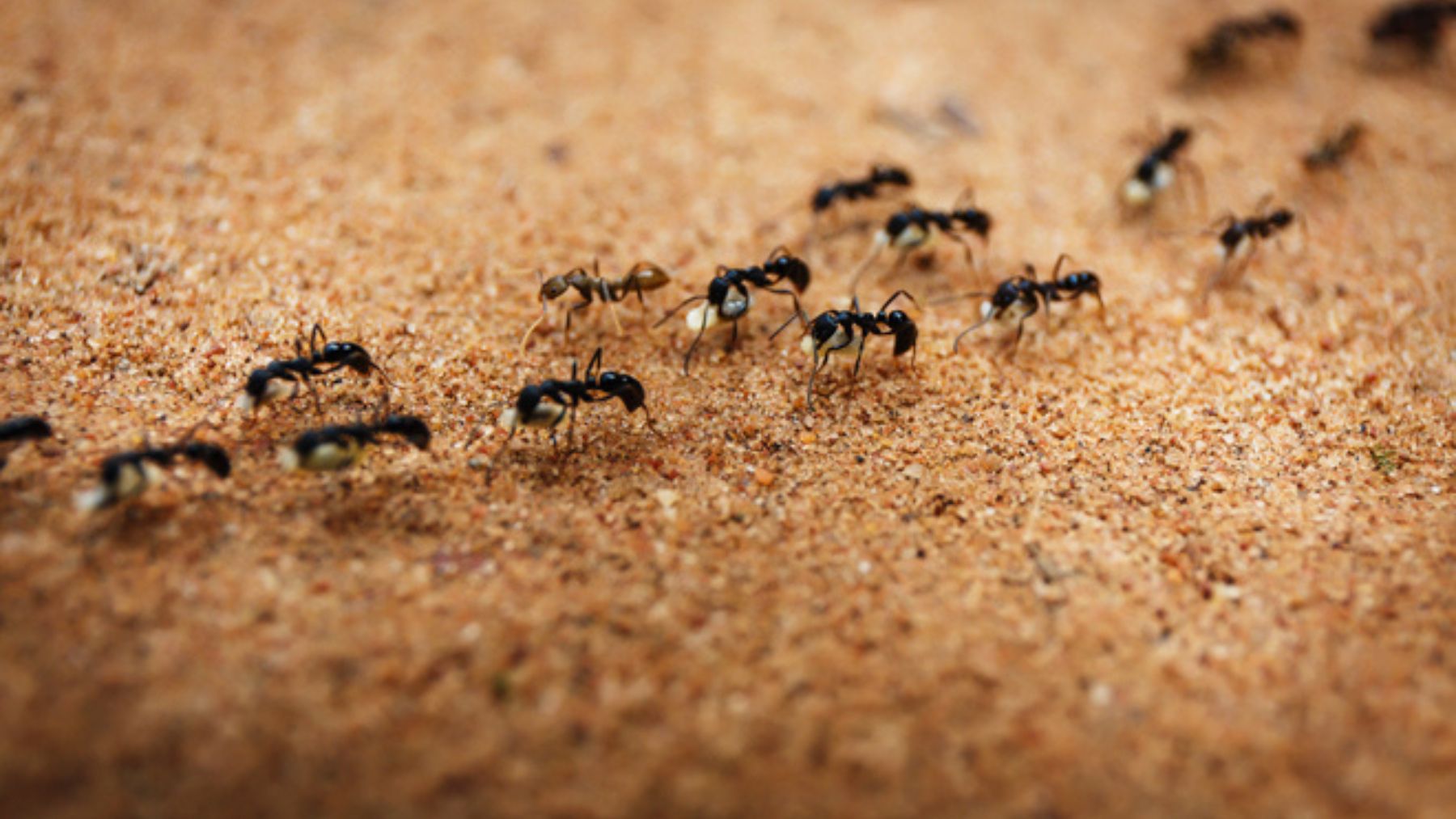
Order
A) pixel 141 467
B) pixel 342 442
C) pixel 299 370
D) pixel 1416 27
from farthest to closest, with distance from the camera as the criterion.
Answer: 1. pixel 1416 27
2. pixel 299 370
3. pixel 342 442
4. pixel 141 467

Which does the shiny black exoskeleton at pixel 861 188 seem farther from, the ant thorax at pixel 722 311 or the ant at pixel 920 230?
the ant thorax at pixel 722 311

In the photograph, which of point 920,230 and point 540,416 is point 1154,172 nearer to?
point 920,230

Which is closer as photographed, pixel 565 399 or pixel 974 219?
pixel 565 399

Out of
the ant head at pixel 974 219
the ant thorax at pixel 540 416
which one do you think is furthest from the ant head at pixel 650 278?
the ant head at pixel 974 219

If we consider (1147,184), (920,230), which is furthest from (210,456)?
(1147,184)

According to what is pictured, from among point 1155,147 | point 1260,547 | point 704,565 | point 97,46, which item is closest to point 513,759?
point 704,565

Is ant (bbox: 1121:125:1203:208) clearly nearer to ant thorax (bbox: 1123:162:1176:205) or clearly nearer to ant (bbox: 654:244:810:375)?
ant thorax (bbox: 1123:162:1176:205)
